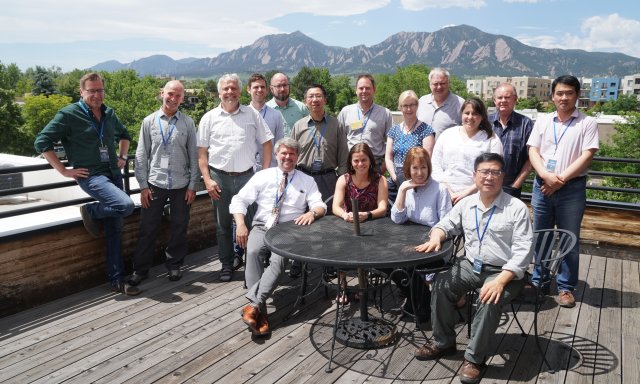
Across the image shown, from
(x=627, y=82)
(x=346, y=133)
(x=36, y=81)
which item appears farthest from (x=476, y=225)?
(x=627, y=82)

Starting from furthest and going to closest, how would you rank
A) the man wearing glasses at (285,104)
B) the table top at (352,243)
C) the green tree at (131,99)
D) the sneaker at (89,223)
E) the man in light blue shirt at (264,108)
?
the green tree at (131,99) → the man wearing glasses at (285,104) → the man in light blue shirt at (264,108) → the sneaker at (89,223) → the table top at (352,243)

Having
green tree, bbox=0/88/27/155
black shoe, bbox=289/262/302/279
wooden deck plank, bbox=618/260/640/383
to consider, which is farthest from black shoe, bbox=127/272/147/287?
green tree, bbox=0/88/27/155

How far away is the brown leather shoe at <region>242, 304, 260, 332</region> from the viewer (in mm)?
3246

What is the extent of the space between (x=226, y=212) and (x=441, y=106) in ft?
7.31

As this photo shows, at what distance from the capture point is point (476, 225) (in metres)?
2.87

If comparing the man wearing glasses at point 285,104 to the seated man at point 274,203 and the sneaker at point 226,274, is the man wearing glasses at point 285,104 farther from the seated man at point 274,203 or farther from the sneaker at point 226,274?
the sneaker at point 226,274

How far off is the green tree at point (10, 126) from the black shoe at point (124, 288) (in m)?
40.4

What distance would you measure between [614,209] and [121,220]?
4995 mm

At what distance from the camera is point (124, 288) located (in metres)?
4.08

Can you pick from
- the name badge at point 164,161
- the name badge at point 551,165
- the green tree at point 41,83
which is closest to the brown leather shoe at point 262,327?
the name badge at point 164,161

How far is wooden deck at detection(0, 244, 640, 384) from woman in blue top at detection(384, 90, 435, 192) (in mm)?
1194

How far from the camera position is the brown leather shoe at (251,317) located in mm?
3246

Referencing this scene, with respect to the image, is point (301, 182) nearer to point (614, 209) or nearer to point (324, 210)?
point (324, 210)

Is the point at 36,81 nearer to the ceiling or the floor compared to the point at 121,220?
nearer to the ceiling
